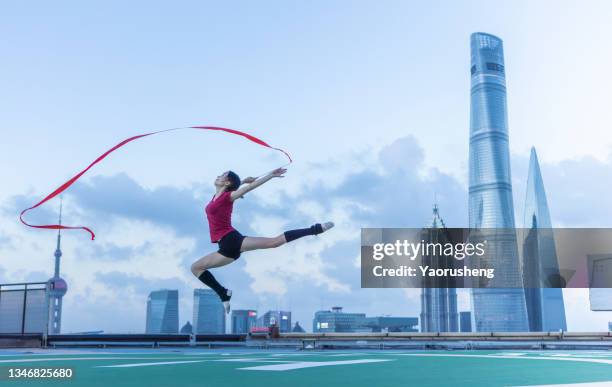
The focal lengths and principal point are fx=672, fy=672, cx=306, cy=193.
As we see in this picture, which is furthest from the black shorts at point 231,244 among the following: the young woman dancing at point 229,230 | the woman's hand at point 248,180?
the woman's hand at point 248,180

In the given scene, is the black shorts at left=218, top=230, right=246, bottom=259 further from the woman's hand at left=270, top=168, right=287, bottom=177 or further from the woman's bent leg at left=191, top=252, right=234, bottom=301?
the woman's hand at left=270, top=168, right=287, bottom=177

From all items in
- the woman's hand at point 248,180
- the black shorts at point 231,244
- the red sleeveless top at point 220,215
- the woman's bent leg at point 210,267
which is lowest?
the woman's bent leg at point 210,267

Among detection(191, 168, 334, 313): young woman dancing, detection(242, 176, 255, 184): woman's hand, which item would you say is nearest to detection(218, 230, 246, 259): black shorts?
detection(191, 168, 334, 313): young woman dancing

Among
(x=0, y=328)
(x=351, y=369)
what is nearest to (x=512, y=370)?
(x=351, y=369)

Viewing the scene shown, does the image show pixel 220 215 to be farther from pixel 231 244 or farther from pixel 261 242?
pixel 261 242

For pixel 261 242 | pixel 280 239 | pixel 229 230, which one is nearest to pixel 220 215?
pixel 229 230

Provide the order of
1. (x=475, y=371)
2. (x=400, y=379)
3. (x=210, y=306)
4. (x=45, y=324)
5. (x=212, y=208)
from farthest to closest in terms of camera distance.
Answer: (x=210, y=306) < (x=45, y=324) < (x=475, y=371) < (x=212, y=208) < (x=400, y=379)

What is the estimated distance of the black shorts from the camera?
49.5ft

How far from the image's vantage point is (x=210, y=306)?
5053cm

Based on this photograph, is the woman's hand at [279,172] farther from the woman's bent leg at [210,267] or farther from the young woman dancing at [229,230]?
the woman's bent leg at [210,267]

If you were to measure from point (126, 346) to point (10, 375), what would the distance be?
29.4 metres

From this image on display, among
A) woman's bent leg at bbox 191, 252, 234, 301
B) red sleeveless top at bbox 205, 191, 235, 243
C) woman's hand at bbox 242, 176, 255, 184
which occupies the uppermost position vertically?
woman's hand at bbox 242, 176, 255, 184

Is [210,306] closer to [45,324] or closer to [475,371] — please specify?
[45,324]

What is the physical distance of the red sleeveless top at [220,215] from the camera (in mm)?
15266
